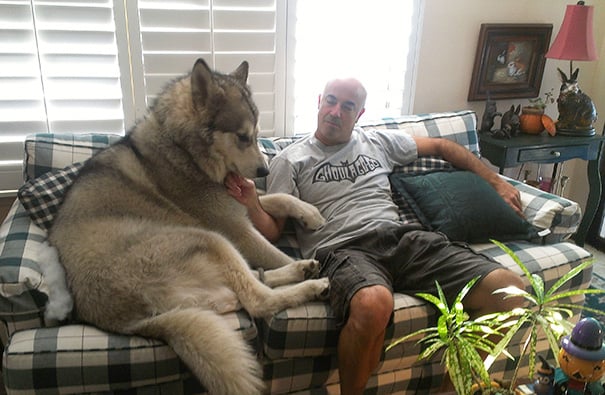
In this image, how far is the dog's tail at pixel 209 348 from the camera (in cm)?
124

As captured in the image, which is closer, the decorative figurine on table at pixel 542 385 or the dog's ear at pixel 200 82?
the decorative figurine on table at pixel 542 385

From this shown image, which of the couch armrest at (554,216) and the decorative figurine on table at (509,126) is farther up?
the decorative figurine on table at (509,126)

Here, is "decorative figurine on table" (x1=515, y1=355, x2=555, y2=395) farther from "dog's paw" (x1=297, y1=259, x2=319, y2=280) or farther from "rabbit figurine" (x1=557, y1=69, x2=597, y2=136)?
"rabbit figurine" (x1=557, y1=69, x2=597, y2=136)

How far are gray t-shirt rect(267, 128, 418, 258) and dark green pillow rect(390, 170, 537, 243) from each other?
0.13 meters

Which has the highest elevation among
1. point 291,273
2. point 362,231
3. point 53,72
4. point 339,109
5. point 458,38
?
point 458,38

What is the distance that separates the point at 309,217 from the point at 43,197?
1019mm

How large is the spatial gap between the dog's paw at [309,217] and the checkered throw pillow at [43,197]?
2.93 ft

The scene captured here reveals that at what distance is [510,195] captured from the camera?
87.7 inches

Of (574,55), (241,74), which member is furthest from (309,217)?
(574,55)

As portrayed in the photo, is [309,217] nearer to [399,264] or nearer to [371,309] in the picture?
[399,264]

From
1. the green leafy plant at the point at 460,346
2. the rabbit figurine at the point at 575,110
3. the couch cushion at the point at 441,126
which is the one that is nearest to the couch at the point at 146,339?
the couch cushion at the point at 441,126

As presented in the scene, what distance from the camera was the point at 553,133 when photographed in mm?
2910

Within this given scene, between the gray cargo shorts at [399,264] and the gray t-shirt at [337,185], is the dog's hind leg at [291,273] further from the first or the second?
the gray t-shirt at [337,185]

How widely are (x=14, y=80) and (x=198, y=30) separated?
2.89 ft
